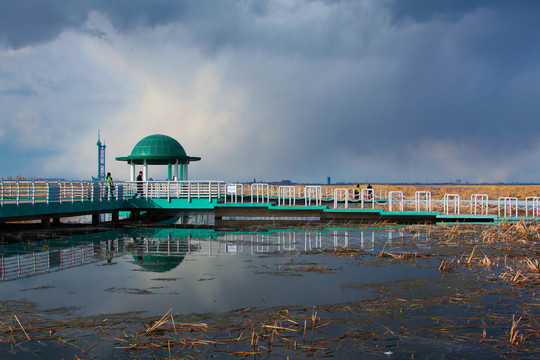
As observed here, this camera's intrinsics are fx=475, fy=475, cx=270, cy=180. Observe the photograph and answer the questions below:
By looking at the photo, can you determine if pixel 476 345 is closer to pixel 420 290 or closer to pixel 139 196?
pixel 420 290

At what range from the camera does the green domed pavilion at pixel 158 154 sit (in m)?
30.3

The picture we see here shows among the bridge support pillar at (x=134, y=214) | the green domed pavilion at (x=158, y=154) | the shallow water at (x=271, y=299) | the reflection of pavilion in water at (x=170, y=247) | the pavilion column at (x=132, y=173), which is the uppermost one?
the green domed pavilion at (x=158, y=154)

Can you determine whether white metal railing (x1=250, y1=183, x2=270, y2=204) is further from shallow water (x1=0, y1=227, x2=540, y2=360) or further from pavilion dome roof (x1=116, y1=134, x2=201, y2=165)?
shallow water (x1=0, y1=227, x2=540, y2=360)

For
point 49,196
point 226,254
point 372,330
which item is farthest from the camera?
point 49,196

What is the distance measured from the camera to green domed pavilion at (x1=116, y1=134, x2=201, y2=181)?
30.3 m

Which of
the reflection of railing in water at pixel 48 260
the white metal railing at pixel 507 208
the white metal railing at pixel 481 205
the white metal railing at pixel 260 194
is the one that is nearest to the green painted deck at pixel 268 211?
the white metal railing at pixel 507 208

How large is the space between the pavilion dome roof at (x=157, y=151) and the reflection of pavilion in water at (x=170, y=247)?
432 inches

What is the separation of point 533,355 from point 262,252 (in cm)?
871

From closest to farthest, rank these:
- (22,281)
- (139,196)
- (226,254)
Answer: (22,281) → (226,254) → (139,196)

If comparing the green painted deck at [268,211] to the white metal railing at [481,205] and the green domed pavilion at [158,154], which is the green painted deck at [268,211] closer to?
the white metal railing at [481,205]

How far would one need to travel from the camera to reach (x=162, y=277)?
9.94 metres

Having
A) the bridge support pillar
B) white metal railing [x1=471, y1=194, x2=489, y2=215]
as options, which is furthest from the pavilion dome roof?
white metal railing [x1=471, y1=194, x2=489, y2=215]

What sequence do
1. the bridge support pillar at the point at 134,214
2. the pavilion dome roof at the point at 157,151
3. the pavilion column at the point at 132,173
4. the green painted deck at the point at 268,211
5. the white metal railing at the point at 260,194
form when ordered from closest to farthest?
the green painted deck at the point at 268,211
the white metal railing at the point at 260,194
the bridge support pillar at the point at 134,214
the pavilion dome roof at the point at 157,151
the pavilion column at the point at 132,173

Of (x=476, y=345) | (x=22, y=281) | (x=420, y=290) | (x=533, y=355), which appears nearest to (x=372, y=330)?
(x=476, y=345)
